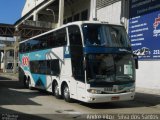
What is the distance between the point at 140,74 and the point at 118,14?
5.83 metres

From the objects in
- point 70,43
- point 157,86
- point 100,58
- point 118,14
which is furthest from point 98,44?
point 118,14

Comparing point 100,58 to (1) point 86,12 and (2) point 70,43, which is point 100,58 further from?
(1) point 86,12

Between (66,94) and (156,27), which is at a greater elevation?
(156,27)

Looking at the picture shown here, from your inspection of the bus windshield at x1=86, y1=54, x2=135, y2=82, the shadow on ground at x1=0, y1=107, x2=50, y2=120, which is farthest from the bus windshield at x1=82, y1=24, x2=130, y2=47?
the shadow on ground at x1=0, y1=107, x2=50, y2=120

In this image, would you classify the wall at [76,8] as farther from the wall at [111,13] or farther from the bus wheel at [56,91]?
the bus wheel at [56,91]

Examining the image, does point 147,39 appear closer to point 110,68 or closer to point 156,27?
point 156,27

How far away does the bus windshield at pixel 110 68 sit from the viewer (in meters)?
16.6

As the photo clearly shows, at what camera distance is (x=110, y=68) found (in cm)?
1684

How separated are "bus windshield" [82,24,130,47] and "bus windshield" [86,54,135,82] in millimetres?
534

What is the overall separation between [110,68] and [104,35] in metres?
1.43

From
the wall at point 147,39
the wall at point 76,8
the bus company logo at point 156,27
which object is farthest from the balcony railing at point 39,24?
the bus company logo at point 156,27

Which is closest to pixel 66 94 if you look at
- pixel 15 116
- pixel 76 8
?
pixel 15 116

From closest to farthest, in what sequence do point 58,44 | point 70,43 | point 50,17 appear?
point 70,43
point 58,44
point 50,17

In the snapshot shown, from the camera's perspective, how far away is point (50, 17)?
2709 inches
